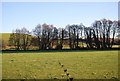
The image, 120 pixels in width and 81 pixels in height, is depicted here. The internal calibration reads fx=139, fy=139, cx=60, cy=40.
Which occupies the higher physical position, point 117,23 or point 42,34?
point 117,23

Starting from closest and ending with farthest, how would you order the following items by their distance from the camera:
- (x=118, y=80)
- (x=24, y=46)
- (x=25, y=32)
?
(x=118, y=80) < (x=24, y=46) < (x=25, y=32)

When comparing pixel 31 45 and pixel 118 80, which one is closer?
Result: pixel 118 80

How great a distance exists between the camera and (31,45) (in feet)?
213

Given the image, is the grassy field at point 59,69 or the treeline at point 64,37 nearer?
the grassy field at point 59,69

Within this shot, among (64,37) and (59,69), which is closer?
(59,69)

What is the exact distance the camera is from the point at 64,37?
223ft

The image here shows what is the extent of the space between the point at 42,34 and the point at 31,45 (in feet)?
24.8

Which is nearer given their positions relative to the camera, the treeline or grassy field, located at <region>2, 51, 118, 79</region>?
grassy field, located at <region>2, 51, 118, 79</region>

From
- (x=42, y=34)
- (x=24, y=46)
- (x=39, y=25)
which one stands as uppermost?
(x=39, y=25)

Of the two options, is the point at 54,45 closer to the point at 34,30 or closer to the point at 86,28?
the point at 34,30

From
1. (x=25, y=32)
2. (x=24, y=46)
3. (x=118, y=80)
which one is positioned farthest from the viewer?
(x=25, y=32)

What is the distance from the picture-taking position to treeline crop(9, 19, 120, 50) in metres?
65.3

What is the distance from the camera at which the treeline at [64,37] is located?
65.3 m

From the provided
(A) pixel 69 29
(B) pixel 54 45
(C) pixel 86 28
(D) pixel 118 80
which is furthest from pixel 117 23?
(D) pixel 118 80
